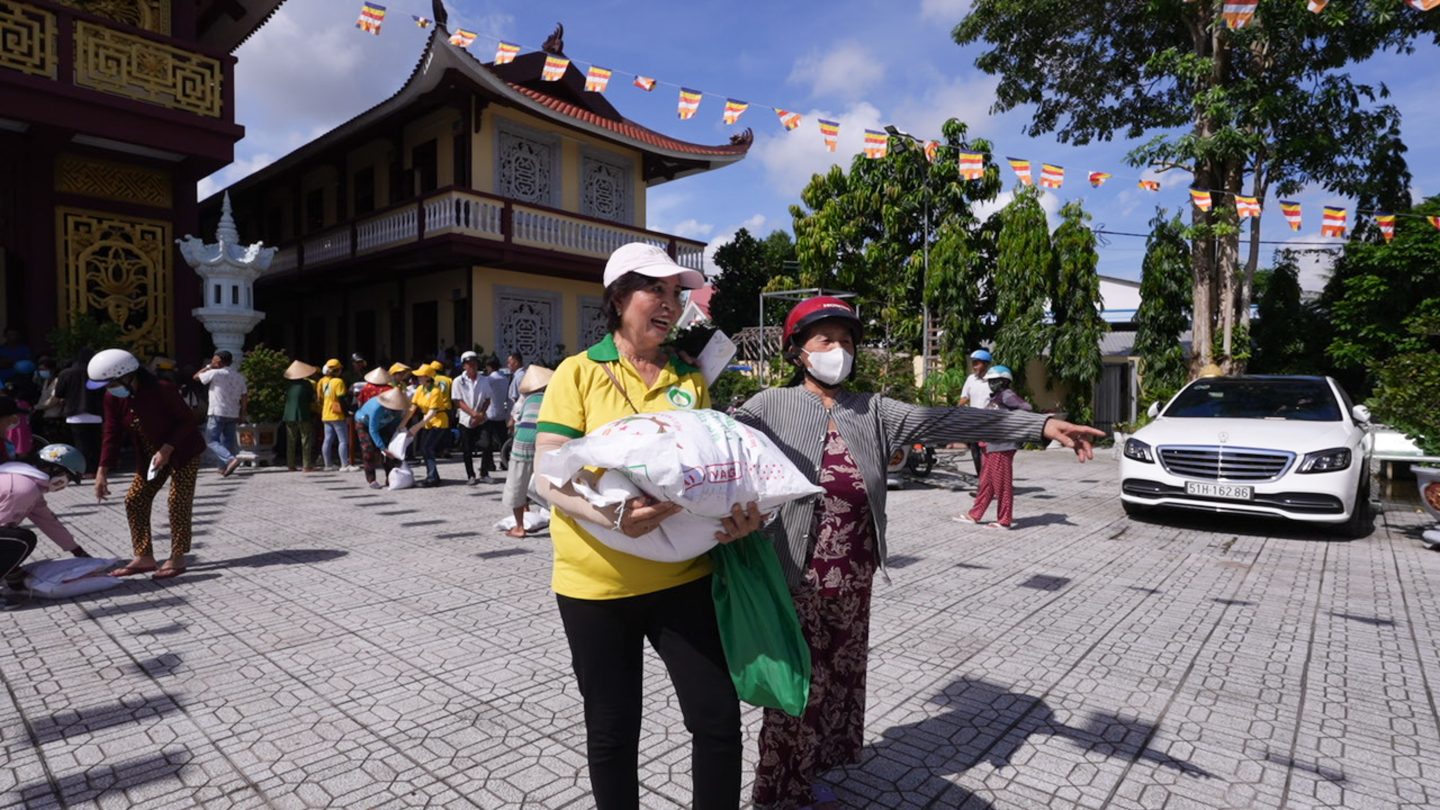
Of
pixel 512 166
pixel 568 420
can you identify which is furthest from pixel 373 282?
pixel 568 420

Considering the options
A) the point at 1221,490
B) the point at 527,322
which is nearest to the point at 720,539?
the point at 1221,490

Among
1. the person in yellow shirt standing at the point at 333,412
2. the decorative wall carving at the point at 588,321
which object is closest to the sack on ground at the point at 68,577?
the person in yellow shirt standing at the point at 333,412

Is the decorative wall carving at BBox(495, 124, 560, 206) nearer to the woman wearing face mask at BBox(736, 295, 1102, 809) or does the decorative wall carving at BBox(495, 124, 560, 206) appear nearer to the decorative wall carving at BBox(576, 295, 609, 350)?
the decorative wall carving at BBox(576, 295, 609, 350)

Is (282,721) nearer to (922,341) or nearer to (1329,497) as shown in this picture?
(1329,497)

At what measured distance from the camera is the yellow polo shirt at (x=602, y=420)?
1.85 m

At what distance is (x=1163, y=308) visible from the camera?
1658 centimetres

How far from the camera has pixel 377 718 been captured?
308 centimetres

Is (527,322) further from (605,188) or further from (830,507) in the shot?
(830,507)

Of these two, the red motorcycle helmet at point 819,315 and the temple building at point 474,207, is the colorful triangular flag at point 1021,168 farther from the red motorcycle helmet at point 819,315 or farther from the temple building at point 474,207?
the red motorcycle helmet at point 819,315

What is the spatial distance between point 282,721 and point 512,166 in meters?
15.0

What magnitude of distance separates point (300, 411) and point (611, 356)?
1078cm

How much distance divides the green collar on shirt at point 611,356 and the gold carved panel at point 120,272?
12.8 meters

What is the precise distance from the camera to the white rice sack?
167 cm

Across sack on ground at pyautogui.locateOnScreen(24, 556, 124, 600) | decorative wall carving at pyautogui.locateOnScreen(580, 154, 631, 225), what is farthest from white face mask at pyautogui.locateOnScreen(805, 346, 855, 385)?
decorative wall carving at pyautogui.locateOnScreen(580, 154, 631, 225)
